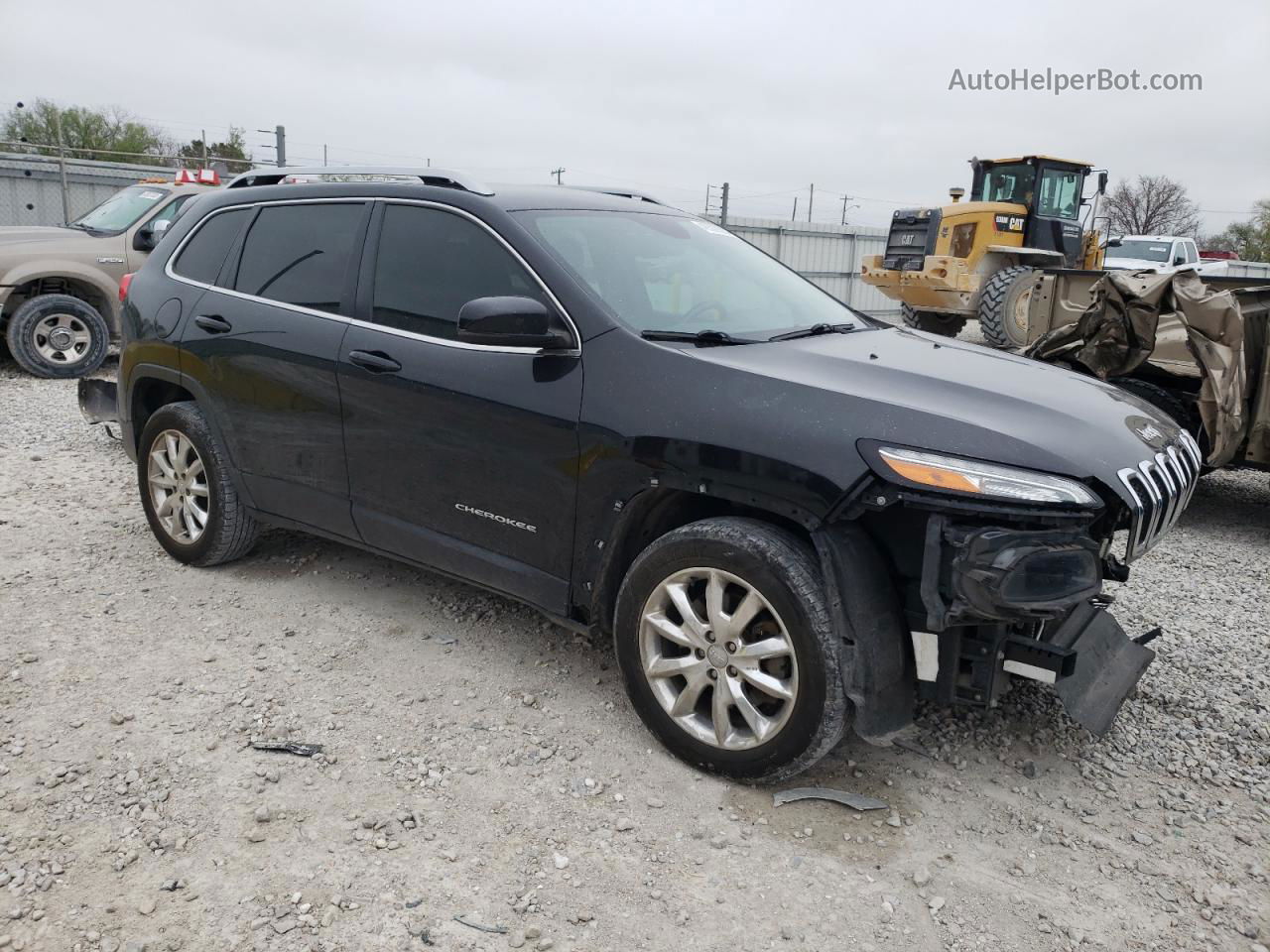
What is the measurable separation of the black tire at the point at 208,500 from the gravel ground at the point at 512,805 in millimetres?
269

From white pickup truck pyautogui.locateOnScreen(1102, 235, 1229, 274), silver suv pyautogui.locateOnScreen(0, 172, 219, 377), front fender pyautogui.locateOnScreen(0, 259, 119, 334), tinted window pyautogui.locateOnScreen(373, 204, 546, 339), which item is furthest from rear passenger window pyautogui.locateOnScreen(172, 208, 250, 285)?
white pickup truck pyautogui.locateOnScreen(1102, 235, 1229, 274)

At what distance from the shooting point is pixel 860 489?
273cm

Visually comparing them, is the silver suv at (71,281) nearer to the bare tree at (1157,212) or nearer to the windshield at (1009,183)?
the windshield at (1009,183)

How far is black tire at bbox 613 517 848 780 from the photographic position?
2.82 metres

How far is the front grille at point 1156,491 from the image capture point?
286cm

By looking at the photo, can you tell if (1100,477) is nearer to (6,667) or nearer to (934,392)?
(934,392)

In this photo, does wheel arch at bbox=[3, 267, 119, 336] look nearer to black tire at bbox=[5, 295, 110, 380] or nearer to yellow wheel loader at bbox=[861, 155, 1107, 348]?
black tire at bbox=[5, 295, 110, 380]

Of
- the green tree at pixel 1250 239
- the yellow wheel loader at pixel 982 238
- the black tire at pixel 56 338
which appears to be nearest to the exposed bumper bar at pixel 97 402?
the black tire at pixel 56 338

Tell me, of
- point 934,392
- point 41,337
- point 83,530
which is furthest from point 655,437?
point 41,337

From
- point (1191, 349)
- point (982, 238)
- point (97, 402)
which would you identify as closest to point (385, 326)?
point (97, 402)

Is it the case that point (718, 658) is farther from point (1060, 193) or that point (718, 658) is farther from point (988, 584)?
point (1060, 193)

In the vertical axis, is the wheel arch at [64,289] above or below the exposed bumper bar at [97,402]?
above

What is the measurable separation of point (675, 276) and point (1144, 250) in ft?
70.0

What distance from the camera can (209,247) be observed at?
181 inches
